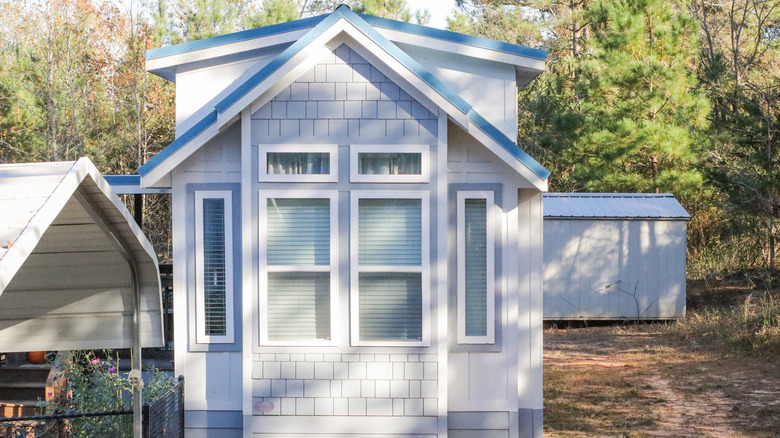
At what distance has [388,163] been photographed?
284 inches

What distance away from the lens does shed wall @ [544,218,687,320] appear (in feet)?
50.8

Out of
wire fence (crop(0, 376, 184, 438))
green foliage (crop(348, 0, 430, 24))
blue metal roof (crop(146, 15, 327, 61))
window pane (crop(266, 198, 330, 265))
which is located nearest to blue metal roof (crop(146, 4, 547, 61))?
blue metal roof (crop(146, 15, 327, 61))

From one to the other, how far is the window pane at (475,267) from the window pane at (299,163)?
130 centimetres

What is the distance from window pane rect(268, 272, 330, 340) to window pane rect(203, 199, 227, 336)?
1.58ft

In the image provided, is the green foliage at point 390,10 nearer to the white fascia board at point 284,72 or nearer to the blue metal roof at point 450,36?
the blue metal roof at point 450,36

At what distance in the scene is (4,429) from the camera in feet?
20.9

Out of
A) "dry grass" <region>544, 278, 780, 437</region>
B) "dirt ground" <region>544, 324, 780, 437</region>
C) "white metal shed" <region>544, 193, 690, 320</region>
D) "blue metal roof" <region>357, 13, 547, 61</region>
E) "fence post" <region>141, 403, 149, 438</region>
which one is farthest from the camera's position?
"white metal shed" <region>544, 193, 690, 320</region>

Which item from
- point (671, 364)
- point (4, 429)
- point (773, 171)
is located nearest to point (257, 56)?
point (4, 429)

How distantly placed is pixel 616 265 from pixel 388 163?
30.8 ft

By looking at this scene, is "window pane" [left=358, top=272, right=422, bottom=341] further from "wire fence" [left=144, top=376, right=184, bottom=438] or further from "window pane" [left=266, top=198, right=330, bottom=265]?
"wire fence" [left=144, top=376, right=184, bottom=438]

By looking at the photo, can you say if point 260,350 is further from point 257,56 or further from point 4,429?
point 257,56

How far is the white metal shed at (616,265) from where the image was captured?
15469 mm

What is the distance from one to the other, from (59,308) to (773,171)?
42.3ft

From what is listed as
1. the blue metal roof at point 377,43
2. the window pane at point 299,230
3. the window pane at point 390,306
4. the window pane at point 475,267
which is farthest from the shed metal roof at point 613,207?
the window pane at point 299,230
